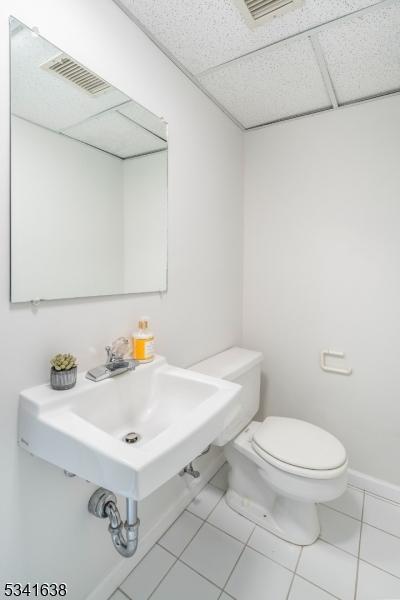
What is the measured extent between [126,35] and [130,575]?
2.18 m

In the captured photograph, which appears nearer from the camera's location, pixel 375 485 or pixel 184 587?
pixel 184 587

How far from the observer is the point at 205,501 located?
1.59 meters

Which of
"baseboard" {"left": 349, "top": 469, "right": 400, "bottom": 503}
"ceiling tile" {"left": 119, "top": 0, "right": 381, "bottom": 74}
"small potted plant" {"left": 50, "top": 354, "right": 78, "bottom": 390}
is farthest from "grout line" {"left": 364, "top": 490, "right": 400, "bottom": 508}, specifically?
"ceiling tile" {"left": 119, "top": 0, "right": 381, "bottom": 74}

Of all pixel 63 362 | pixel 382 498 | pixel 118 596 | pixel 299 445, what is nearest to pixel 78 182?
pixel 63 362

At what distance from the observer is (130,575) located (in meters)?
1.19

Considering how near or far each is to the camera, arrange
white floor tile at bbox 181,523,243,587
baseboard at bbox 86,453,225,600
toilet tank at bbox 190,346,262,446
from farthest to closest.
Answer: toilet tank at bbox 190,346,262,446, white floor tile at bbox 181,523,243,587, baseboard at bbox 86,453,225,600

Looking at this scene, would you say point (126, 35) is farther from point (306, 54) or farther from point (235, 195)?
point (235, 195)

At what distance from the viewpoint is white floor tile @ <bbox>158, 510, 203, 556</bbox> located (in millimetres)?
1323

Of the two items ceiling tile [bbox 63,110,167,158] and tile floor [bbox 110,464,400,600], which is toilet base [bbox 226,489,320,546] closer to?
tile floor [bbox 110,464,400,600]

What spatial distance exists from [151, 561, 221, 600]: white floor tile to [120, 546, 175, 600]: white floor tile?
0.10ft

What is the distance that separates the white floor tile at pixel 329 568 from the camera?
116 cm

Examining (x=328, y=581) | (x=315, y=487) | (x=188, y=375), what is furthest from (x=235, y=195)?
(x=328, y=581)

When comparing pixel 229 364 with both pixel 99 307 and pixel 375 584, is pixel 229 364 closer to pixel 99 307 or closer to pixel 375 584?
pixel 99 307

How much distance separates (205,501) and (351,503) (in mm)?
822
